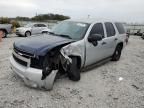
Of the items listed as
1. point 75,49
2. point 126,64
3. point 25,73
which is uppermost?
point 75,49

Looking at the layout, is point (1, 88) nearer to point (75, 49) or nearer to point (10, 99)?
point (10, 99)

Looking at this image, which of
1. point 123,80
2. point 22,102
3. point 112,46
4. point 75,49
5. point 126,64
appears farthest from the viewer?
point 126,64

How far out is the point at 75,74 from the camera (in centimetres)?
481

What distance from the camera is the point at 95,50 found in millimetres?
5539

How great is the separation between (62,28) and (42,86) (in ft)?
7.65

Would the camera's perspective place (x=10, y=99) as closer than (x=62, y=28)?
Yes

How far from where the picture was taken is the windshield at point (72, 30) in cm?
517

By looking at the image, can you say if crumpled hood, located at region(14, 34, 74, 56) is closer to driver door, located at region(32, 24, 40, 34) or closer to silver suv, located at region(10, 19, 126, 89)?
silver suv, located at region(10, 19, 126, 89)

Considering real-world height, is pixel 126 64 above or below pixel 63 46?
below

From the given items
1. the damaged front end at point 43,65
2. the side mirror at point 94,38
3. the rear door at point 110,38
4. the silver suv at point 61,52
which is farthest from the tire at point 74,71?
the rear door at point 110,38

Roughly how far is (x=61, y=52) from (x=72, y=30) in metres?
1.36

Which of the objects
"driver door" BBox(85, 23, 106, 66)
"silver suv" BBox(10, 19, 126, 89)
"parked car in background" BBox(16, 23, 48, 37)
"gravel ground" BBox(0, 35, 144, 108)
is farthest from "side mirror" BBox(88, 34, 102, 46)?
"parked car in background" BBox(16, 23, 48, 37)

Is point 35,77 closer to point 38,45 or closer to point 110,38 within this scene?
point 38,45

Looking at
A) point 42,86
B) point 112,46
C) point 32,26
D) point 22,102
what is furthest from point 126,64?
point 32,26
